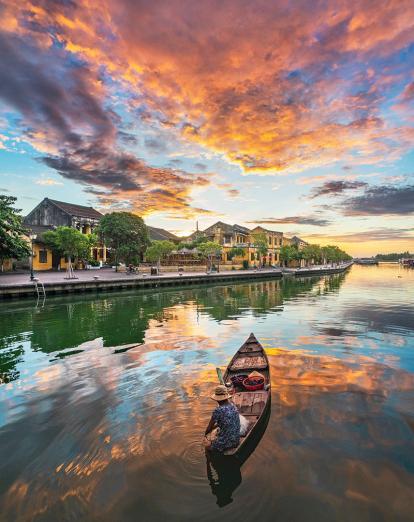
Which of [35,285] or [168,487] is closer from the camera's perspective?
[168,487]

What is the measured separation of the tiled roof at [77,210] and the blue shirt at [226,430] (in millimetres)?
62472

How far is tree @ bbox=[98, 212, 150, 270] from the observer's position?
49.4 m

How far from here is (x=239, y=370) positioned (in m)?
9.85

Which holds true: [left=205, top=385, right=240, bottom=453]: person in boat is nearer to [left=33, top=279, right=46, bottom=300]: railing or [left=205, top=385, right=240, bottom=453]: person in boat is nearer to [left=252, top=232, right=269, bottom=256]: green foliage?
[left=33, top=279, right=46, bottom=300]: railing

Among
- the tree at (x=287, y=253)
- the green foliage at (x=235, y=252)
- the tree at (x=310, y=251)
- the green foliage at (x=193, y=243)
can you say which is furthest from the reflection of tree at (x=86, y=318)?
the tree at (x=310, y=251)

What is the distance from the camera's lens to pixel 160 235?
86.8 metres

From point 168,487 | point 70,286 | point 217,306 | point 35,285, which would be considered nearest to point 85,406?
point 168,487

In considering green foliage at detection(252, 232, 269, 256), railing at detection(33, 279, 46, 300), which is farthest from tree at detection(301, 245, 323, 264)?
railing at detection(33, 279, 46, 300)

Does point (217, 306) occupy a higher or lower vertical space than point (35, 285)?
lower

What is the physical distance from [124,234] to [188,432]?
1770 inches

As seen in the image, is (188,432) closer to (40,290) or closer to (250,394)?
(250,394)

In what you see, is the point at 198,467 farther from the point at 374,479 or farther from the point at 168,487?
the point at 374,479

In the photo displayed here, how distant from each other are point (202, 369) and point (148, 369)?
2.02m

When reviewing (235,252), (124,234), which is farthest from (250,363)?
(235,252)
